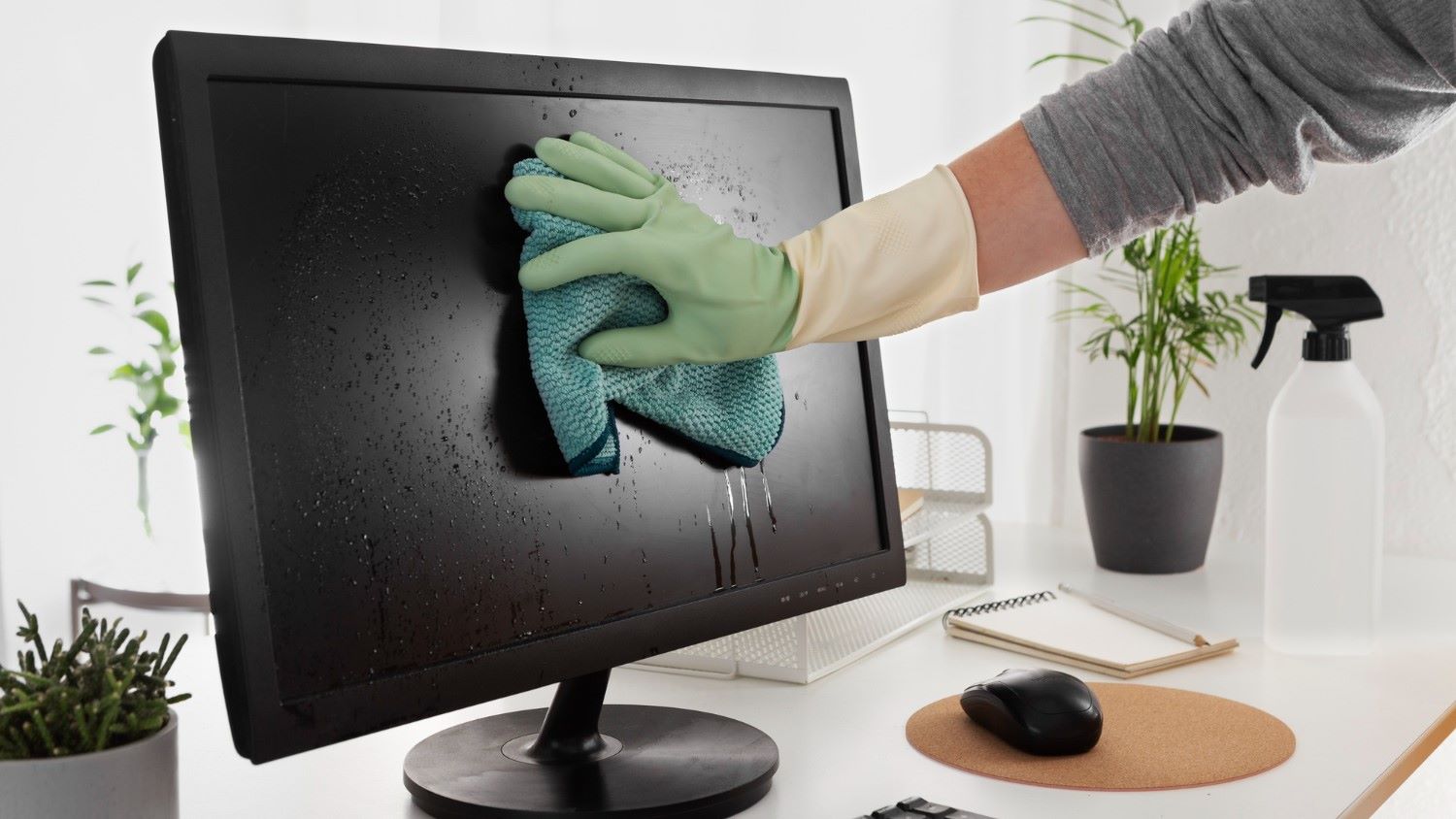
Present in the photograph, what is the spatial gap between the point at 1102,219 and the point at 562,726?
1.53 ft

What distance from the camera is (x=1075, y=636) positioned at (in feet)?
3.70

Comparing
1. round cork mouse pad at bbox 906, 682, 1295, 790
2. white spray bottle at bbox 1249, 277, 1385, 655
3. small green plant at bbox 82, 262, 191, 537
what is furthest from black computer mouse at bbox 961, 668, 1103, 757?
small green plant at bbox 82, 262, 191, 537

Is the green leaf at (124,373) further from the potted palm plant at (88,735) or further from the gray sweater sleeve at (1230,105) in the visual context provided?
the gray sweater sleeve at (1230,105)

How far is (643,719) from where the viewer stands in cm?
92

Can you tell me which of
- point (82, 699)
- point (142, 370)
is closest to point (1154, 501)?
point (82, 699)

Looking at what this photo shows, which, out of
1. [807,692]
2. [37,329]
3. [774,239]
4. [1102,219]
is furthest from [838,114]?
[37,329]

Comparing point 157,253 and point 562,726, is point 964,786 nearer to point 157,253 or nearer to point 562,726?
point 562,726

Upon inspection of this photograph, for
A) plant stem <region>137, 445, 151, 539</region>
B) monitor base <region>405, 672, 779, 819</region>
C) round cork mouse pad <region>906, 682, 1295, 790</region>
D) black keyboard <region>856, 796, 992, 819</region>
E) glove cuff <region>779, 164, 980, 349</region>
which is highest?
glove cuff <region>779, 164, 980, 349</region>

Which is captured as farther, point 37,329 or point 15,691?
point 37,329

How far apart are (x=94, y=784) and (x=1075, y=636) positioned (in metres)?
0.78

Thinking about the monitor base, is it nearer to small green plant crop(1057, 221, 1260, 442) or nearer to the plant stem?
small green plant crop(1057, 221, 1260, 442)

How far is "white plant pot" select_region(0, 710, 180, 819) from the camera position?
23.5 inches

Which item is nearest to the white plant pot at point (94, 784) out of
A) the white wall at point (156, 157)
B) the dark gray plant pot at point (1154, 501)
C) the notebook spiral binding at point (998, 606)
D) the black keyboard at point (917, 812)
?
the black keyboard at point (917, 812)

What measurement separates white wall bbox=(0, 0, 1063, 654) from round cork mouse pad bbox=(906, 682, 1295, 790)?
36.5 inches
